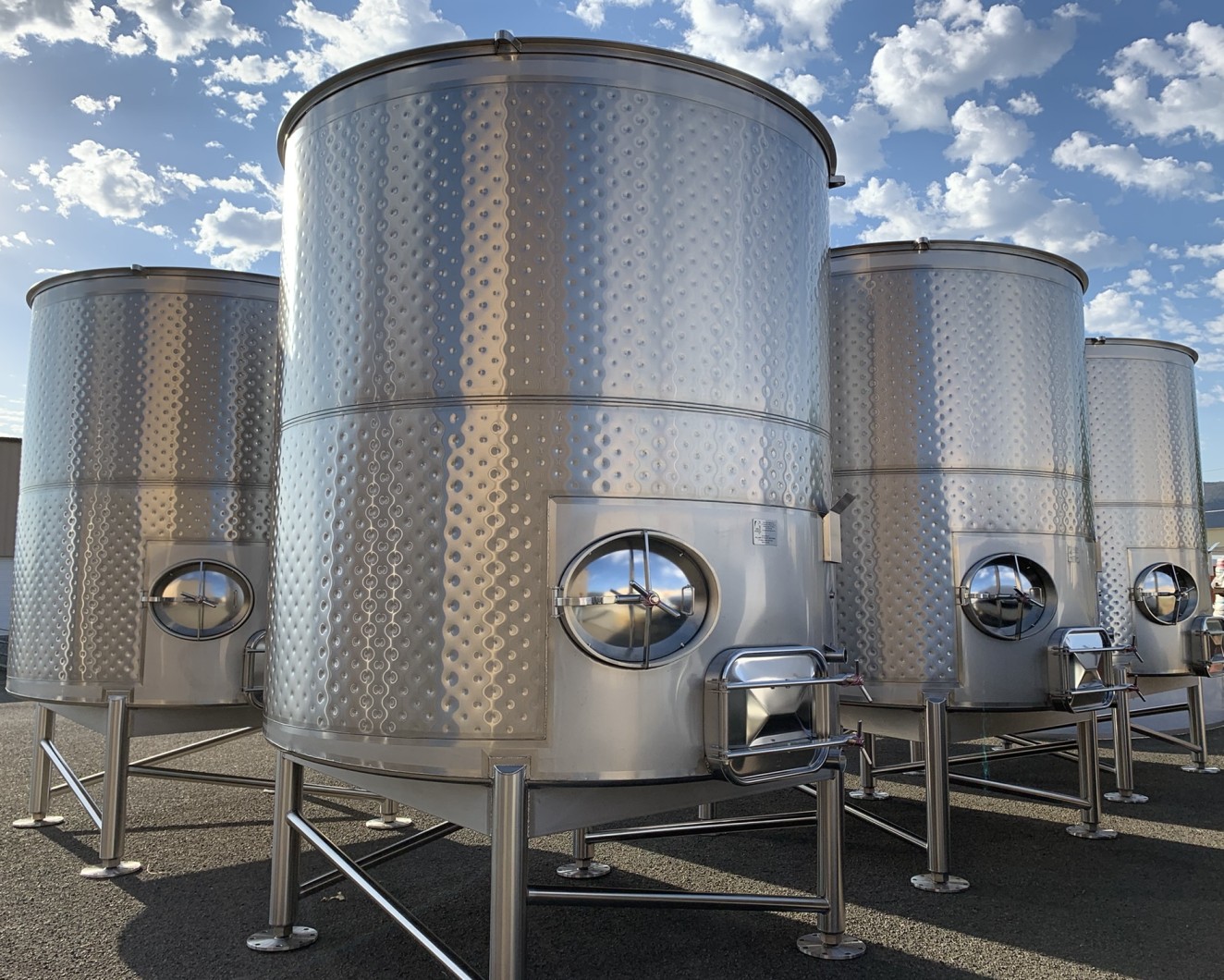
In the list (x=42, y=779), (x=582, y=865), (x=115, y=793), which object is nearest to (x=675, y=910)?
(x=582, y=865)

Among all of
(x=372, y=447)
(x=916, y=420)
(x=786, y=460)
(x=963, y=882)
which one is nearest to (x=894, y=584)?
(x=916, y=420)

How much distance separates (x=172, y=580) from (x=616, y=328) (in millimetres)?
4132

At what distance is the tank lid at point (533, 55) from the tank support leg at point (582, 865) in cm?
447

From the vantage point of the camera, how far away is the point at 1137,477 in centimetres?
925

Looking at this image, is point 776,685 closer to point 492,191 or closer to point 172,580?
point 492,191

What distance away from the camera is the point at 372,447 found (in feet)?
13.1

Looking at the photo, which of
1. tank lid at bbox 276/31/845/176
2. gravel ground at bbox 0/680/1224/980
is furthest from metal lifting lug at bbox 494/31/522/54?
gravel ground at bbox 0/680/1224/980

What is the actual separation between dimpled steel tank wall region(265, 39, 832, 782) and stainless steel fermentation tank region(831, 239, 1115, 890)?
209 centimetres

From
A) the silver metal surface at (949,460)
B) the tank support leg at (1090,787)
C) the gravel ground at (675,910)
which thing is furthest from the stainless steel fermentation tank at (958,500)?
the gravel ground at (675,910)

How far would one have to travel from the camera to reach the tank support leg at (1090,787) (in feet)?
22.2

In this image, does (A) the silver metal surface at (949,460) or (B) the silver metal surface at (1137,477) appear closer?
(A) the silver metal surface at (949,460)

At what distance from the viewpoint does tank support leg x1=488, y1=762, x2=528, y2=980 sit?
139 inches

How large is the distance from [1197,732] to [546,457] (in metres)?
8.74

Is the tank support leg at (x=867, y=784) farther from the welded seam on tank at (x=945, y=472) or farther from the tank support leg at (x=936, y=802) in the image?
the welded seam on tank at (x=945, y=472)
